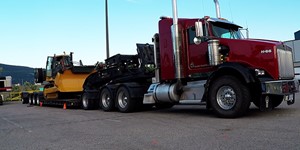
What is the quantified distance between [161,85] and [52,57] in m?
Result: 10.6

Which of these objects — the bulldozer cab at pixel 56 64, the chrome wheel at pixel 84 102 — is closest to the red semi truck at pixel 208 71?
the chrome wheel at pixel 84 102

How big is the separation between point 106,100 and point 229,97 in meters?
6.38

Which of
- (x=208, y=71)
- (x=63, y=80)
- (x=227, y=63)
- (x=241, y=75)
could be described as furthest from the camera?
(x=63, y=80)

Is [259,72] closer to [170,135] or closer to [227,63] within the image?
[227,63]

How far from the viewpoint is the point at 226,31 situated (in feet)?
32.0

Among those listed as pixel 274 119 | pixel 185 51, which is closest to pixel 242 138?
pixel 274 119

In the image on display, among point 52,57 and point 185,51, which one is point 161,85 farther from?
point 52,57

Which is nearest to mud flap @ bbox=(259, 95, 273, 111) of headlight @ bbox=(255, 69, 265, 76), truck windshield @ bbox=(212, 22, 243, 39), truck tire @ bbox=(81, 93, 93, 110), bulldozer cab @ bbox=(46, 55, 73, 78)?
headlight @ bbox=(255, 69, 265, 76)

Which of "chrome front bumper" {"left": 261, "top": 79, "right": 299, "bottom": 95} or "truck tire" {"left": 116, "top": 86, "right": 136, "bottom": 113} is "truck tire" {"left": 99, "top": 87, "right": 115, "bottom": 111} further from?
"chrome front bumper" {"left": 261, "top": 79, "right": 299, "bottom": 95}

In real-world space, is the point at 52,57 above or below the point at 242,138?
above

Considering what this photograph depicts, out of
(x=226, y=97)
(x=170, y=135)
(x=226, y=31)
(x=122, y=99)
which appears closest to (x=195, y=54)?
(x=226, y=31)

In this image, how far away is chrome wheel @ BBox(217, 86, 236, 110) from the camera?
8641mm

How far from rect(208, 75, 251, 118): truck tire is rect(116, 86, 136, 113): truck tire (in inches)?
148

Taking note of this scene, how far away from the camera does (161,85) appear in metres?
11.0
